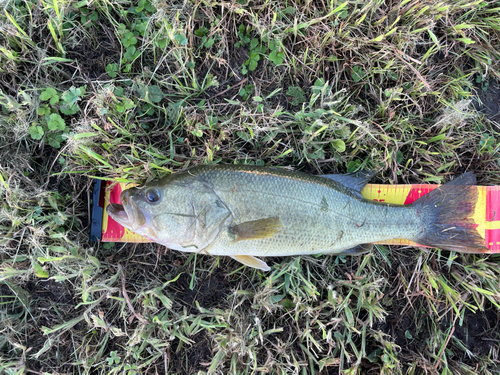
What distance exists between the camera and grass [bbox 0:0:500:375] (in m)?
2.97

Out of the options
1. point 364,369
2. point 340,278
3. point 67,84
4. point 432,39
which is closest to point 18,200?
point 67,84

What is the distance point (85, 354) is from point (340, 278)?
270cm

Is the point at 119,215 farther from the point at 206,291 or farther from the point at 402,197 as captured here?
the point at 402,197

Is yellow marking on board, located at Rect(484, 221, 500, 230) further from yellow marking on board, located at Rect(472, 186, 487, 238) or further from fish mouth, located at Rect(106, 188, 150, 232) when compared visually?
fish mouth, located at Rect(106, 188, 150, 232)

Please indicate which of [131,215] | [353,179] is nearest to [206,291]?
[131,215]

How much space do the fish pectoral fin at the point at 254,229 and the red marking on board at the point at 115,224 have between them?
124 cm

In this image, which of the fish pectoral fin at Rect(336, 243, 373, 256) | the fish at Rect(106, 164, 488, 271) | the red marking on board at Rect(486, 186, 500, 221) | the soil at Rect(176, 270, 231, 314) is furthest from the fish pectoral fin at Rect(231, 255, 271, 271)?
the red marking on board at Rect(486, 186, 500, 221)

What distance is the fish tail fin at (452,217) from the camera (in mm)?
2922

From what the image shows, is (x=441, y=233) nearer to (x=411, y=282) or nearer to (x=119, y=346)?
(x=411, y=282)

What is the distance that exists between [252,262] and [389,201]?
164cm

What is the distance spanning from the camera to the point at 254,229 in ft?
8.59

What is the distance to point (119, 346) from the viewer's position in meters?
3.07

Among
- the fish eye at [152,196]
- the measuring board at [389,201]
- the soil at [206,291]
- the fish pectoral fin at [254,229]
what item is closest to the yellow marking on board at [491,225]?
the measuring board at [389,201]

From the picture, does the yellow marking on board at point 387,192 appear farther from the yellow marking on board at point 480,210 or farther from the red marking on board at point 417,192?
the yellow marking on board at point 480,210
